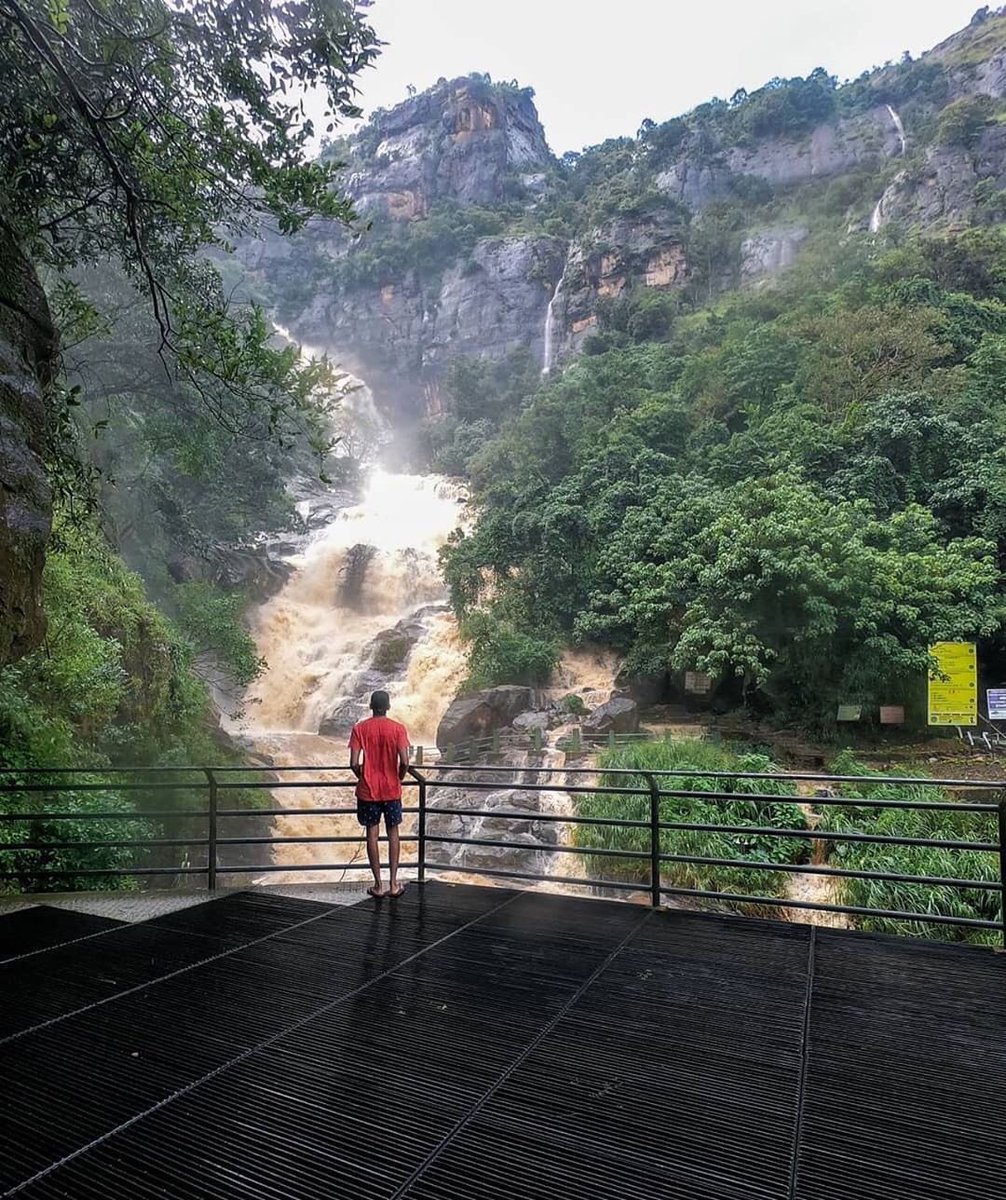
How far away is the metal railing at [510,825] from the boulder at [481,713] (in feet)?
4.41

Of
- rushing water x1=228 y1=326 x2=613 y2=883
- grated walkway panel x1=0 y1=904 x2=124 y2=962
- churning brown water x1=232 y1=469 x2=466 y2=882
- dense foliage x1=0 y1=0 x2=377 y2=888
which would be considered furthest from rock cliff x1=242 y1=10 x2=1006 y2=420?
grated walkway panel x1=0 y1=904 x2=124 y2=962

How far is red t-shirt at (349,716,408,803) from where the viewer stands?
15.7 ft

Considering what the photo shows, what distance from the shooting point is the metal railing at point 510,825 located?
13.8 feet

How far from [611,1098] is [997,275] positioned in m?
30.8

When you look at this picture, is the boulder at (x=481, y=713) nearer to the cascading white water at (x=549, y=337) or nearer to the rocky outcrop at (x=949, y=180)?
the rocky outcrop at (x=949, y=180)

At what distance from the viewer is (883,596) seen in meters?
14.3

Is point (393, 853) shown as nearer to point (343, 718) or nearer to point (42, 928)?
point (42, 928)

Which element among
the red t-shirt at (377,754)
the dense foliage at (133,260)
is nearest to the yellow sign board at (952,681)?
the dense foliage at (133,260)

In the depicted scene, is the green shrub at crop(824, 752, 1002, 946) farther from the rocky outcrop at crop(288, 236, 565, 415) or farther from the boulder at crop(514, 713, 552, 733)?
the rocky outcrop at crop(288, 236, 565, 415)

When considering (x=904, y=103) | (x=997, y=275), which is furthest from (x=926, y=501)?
(x=904, y=103)

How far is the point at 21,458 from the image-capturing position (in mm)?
4160

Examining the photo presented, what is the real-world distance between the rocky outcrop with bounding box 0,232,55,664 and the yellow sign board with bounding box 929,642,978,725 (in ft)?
46.9

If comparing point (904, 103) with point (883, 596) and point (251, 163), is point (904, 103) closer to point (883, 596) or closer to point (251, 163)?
point (883, 596)

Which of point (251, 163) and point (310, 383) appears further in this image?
point (310, 383)
